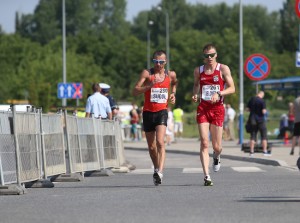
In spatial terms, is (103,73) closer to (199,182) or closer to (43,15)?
(43,15)

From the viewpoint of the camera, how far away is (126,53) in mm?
135375

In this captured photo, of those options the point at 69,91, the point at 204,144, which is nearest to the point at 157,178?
the point at 204,144

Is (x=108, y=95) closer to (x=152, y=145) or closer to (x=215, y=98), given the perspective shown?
(x=152, y=145)

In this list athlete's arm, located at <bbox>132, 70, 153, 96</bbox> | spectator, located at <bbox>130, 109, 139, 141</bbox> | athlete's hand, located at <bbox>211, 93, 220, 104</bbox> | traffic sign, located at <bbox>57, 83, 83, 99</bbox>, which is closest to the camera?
athlete's hand, located at <bbox>211, 93, 220, 104</bbox>

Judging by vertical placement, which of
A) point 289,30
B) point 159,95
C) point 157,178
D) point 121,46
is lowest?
point 157,178

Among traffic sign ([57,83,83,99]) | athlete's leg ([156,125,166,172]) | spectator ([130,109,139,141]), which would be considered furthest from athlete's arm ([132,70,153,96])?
spectator ([130,109,139,141])

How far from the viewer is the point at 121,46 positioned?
447 ft

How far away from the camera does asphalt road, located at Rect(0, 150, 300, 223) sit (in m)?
11.4

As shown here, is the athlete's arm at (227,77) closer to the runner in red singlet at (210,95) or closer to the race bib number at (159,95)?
the runner in red singlet at (210,95)

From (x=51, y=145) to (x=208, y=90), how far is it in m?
2.84

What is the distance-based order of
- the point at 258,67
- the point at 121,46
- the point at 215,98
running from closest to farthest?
the point at 215,98 < the point at 258,67 < the point at 121,46

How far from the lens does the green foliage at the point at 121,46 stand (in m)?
106

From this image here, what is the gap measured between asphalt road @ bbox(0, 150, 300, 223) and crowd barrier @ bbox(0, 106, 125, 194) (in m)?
0.39

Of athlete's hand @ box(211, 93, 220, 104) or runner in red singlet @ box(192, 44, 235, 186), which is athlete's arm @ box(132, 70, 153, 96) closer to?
runner in red singlet @ box(192, 44, 235, 186)
